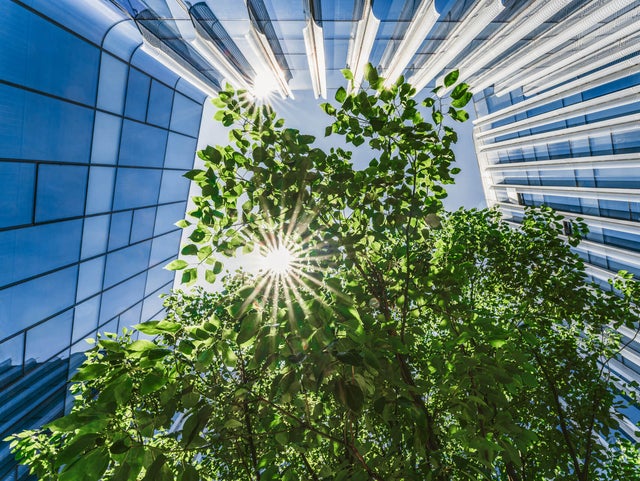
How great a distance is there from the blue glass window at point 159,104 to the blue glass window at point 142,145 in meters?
0.35

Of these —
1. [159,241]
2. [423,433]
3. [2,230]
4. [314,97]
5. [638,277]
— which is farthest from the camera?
[314,97]

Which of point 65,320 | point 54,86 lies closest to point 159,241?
point 65,320

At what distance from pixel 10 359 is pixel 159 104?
9687mm

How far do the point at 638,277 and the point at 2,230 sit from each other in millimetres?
30372

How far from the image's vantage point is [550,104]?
20.9 m

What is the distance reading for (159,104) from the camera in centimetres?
1102

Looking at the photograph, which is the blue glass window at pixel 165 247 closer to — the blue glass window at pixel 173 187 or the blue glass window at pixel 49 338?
the blue glass window at pixel 173 187

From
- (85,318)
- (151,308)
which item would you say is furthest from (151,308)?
(85,318)

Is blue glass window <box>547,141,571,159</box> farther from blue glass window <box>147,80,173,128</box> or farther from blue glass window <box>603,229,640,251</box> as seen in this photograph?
blue glass window <box>147,80,173,128</box>

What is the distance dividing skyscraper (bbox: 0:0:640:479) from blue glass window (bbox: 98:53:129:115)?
4cm

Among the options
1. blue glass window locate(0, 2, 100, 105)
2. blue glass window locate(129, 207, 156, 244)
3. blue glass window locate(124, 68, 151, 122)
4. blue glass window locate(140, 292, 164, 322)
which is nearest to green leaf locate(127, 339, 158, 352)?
blue glass window locate(0, 2, 100, 105)

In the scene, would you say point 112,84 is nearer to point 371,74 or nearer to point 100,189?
point 100,189

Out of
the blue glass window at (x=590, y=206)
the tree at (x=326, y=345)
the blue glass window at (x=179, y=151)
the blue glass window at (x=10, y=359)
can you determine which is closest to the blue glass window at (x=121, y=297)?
the blue glass window at (x=10, y=359)

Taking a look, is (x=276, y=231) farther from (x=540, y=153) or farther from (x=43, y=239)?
(x=540, y=153)
